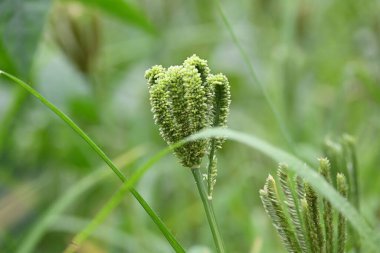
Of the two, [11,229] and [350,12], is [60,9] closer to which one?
[11,229]

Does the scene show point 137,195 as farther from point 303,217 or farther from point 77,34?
point 77,34

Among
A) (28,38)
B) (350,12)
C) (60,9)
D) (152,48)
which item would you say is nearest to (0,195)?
(60,9)

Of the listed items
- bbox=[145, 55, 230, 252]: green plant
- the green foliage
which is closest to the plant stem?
bbox=[145, 55, 230, 252]: green plant

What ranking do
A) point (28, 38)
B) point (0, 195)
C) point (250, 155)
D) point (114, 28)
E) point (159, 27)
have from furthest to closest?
1. point (114, 28)
2. point (159, 27)
3. point (250, 155)
4. point (0, 195)
5. point (28, 38)

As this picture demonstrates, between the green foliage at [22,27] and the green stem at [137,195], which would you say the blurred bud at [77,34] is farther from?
the green stem at [137,195]

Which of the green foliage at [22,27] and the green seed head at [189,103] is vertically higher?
the green foliage at [22,27]

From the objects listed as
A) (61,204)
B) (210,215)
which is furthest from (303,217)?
(61,204)

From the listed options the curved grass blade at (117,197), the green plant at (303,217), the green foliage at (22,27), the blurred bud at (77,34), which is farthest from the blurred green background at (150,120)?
the green plant at (303,217)
